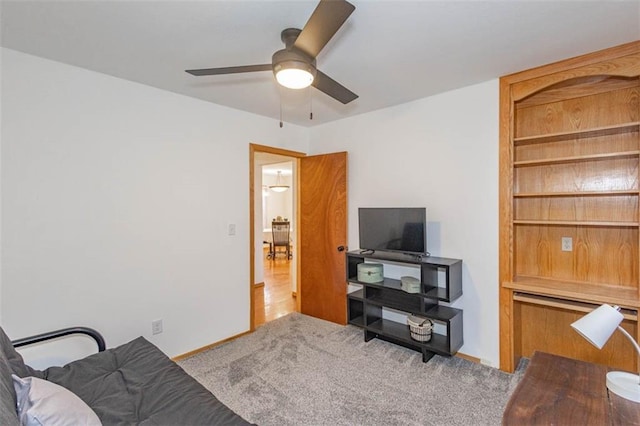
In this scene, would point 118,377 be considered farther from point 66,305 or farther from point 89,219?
point 89,219

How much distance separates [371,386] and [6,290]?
2684 millimetres

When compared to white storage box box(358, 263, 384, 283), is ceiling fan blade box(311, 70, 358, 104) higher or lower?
higher

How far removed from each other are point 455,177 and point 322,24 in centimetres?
205

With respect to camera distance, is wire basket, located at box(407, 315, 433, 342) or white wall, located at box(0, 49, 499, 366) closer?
white wall, located at box(0, 49, 499, 366)

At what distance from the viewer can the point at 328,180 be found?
12.6 feet

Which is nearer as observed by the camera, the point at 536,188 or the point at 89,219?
the point at 89,219

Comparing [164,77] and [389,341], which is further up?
[164,77]

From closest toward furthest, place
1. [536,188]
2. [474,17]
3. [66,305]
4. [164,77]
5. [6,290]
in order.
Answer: [474,17] → [6,290] → [66,305] → [164,77] → [536,188]

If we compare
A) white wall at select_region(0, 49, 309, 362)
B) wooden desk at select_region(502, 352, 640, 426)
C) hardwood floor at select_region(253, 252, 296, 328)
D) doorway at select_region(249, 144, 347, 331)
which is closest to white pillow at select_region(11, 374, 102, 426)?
white wall at select_region(0, 49, 309, 362)

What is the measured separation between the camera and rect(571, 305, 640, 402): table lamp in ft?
3.64

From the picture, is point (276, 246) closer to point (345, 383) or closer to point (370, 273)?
point (370, 273)

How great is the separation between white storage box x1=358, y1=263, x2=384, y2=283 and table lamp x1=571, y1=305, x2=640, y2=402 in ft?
6.80

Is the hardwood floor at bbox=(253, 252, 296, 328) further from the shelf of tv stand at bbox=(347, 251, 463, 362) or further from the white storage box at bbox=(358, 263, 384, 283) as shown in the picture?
the white storage box at bbox=(358, 263, 384, 283)

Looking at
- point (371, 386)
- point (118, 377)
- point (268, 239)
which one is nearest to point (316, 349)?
point (371, 386)
